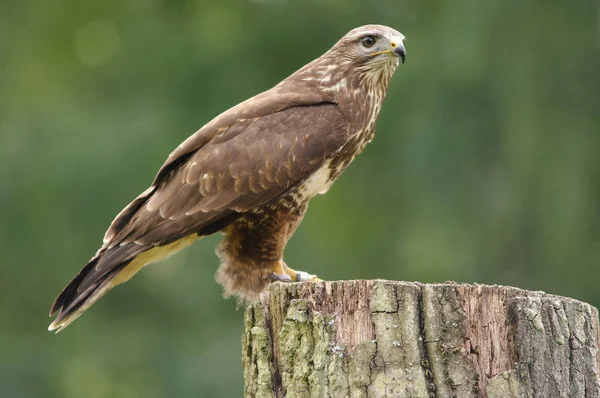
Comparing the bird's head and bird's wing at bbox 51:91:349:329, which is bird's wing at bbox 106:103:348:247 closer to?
bird's wing at bbox 51:91:349:329

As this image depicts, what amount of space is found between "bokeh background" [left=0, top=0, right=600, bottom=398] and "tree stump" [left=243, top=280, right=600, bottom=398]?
301 inches

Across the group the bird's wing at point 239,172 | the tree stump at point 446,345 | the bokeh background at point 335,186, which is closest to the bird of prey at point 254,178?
the bird's wing at point 239,172

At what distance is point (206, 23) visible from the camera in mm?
14719

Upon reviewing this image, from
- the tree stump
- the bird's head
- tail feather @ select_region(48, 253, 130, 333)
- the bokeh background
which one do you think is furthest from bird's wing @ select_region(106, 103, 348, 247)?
the bokeh background

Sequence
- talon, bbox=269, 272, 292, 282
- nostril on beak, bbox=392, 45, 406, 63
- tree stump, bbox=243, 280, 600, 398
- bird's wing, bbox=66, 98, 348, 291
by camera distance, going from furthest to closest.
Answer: nostril on beak, bbox=392, 45, 406, 63 < talon, bbox=269, 272, 292, 282 < bird's wing, bbox=66, 98, 348, 291 < tree stump, bbox=243, 280, 600, 398

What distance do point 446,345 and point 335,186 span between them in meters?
8.71

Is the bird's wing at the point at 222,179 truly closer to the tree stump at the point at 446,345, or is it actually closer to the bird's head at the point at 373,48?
the bird's head at the point at 373,48

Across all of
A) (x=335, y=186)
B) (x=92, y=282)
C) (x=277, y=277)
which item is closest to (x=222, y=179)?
(x=277, y=277)

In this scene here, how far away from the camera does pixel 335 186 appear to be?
43.9ft

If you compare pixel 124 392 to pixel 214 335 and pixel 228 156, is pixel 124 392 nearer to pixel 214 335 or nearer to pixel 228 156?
pixel 214 335

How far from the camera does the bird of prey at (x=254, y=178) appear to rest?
665 centimetres

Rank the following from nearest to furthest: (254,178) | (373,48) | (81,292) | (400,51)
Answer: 1. (81,292)
2. (254,178)
3. (400,51)
4. (373,48)

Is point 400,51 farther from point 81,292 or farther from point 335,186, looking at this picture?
point 335,186

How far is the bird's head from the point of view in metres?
7.11
